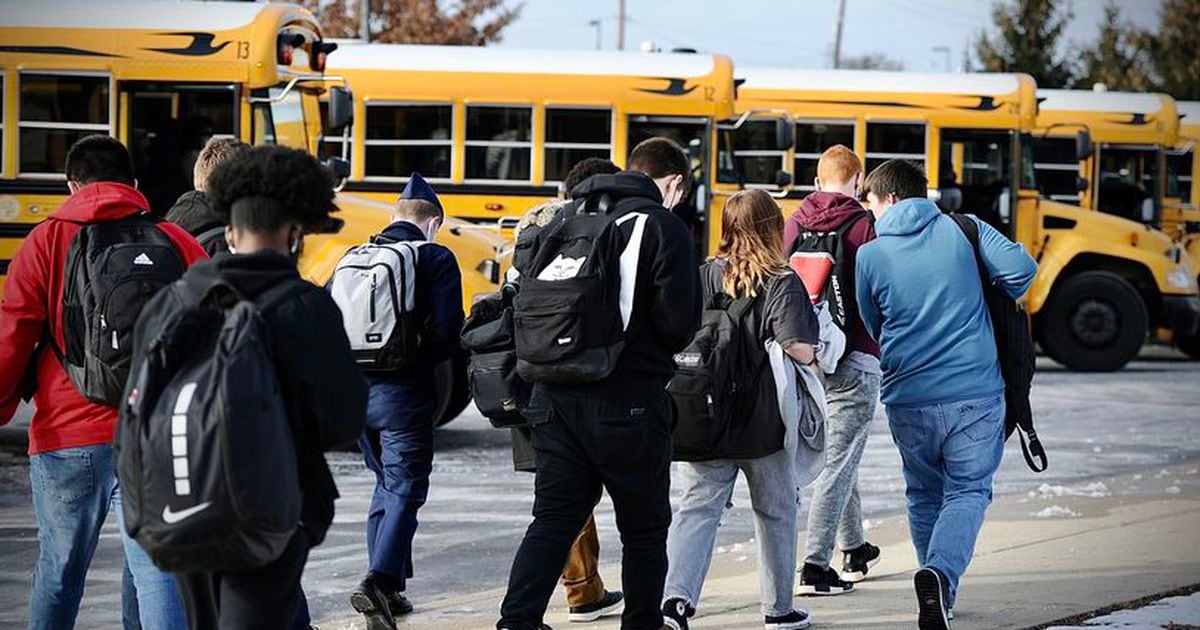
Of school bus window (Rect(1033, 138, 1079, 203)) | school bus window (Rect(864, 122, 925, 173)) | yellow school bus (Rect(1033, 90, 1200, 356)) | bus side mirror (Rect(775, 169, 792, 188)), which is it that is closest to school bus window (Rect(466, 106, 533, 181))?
bus side mirror (Rect(775, 169, 792, 188))

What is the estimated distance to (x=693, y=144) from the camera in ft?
56.3

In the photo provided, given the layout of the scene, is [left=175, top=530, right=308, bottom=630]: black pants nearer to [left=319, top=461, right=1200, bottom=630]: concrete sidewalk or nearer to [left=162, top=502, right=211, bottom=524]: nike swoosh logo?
[left=162, top=502, right=211, bottom=524]: nike swoosh logo

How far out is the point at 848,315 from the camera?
7230 mm

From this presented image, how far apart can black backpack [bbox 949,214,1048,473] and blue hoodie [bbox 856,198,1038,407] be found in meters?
0.04

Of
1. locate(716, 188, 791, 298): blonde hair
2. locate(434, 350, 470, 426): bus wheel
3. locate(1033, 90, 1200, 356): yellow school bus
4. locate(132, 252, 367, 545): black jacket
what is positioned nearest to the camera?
locate(132, 252, 367, 545): black jacket

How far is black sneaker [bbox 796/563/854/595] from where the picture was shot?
7.18 meters

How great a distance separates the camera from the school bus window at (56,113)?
40.3ft

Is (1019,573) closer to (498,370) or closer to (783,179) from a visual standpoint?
(498,370)

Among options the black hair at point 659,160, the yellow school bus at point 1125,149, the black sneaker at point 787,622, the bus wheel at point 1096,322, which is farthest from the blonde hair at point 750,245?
the yellow school bus at point 1125,149

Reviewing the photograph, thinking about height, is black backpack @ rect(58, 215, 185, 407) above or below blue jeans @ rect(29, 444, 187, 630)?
above

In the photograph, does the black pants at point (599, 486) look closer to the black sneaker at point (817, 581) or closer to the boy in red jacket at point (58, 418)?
the boy in red jacket at point (58, 418)

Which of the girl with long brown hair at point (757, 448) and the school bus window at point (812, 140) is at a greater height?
the school bus window at point (812, 140)

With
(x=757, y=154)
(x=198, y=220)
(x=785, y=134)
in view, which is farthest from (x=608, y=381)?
(x=757, y=154)

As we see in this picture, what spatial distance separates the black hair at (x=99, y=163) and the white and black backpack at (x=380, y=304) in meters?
1.41
